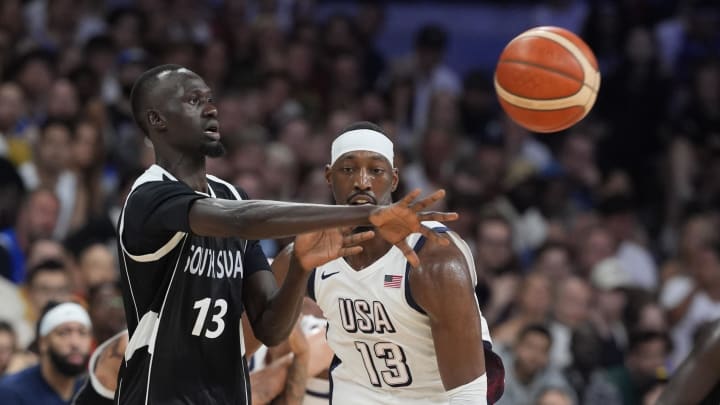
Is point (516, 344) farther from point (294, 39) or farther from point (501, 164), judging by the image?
point (294, 39)

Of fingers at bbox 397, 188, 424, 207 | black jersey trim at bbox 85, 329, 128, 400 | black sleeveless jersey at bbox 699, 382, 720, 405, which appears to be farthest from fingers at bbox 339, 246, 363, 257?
black jersey trim at bbox 85, 329, 128, 400

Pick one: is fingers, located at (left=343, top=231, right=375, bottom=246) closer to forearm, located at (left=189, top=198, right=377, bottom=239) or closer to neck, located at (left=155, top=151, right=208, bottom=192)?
forearm, located at (left=189, top=198, right=377, bottom=239)

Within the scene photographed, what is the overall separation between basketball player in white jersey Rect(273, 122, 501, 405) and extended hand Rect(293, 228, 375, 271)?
50 cm

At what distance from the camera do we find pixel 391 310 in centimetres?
486

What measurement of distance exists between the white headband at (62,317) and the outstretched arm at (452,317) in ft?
9.46

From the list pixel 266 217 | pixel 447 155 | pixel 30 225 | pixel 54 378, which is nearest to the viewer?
pixel 266 217

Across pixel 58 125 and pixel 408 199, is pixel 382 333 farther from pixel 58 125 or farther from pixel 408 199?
pixel 58 125

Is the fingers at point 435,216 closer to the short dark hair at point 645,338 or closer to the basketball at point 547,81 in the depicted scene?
the basketball at point 547,81

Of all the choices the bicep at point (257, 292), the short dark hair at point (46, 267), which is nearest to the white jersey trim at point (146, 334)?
the bicep at point (257, 292)

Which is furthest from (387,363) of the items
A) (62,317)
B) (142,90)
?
(62,317)

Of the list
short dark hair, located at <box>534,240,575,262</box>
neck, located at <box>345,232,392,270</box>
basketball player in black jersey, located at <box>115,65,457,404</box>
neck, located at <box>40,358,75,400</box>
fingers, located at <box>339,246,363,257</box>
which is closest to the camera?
fingers, located at <box>339,246,363,257</box>

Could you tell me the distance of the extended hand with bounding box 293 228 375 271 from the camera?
4.29 meters

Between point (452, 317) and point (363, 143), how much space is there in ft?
2.74

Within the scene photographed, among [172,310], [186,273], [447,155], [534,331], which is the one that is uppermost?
[186,273]
